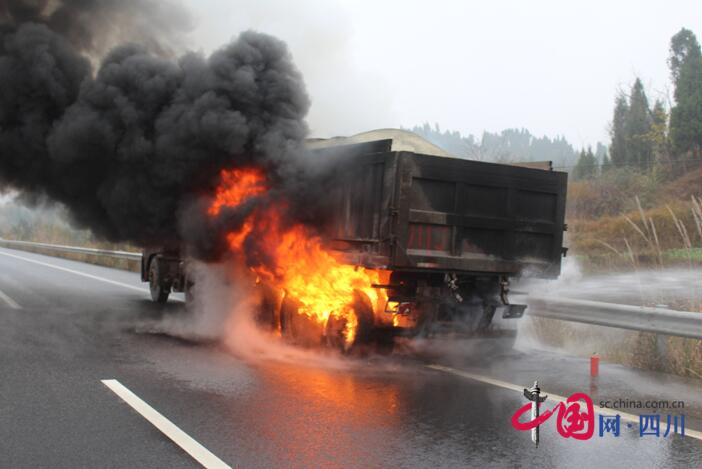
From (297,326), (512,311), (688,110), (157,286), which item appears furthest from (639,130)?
(297,326)

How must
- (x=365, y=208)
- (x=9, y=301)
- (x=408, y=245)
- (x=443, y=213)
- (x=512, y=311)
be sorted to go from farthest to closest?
(x=9, y=301)
(x=512, y=311)
(x=365, y=208)
(x=443, y=213)
(x=408, y=245)

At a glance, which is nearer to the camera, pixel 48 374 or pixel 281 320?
pixel 48 374

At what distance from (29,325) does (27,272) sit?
11283 mm

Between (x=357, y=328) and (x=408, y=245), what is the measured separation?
120 centimetres

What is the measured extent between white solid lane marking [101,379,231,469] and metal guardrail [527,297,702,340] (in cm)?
518

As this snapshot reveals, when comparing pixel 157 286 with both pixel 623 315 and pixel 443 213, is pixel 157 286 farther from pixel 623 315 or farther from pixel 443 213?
pixel 623 315

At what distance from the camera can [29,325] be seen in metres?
9.98

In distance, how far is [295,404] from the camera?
593cm

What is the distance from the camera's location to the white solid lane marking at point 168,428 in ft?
14.6

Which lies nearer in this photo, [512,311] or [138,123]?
[512,311]

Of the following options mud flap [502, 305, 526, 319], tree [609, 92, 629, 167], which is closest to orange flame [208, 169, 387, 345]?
mud flap [502, 305, 526, 319]

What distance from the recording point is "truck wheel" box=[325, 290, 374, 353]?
7.99 metres

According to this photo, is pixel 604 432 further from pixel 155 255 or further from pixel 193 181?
pixel 155 255

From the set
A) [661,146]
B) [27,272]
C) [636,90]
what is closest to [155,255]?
[27,272]
